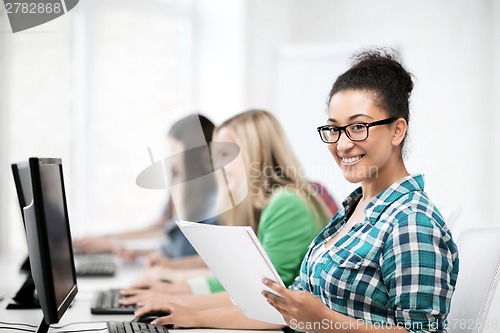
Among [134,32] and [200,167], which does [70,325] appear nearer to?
[200,167]

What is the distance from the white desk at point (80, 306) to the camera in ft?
5.54

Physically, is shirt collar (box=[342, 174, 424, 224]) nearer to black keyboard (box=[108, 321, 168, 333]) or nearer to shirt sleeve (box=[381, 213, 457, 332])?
shirt sleeve (box=[381, 213, 457, 332])

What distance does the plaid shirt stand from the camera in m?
→ 1.19

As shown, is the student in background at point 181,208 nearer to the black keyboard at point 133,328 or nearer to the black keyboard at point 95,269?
the black keyboard at point 95,269

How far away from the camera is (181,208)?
Result: 289 cm

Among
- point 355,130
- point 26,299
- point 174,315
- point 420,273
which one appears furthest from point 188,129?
point 420,273

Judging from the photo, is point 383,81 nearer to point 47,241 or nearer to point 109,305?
point 47,241

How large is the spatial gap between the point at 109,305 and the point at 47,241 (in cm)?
65

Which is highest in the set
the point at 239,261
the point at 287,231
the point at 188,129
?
the point at 188,129

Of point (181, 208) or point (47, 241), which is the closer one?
point (47, 241)

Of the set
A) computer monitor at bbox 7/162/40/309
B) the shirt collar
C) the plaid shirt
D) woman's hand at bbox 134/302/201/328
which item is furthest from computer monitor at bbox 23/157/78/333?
the shirt collar

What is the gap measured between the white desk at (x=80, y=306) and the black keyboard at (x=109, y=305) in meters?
0.02

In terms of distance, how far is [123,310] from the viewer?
1809 millimetres

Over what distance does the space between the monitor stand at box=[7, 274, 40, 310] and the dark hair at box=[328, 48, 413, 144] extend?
111 cm
